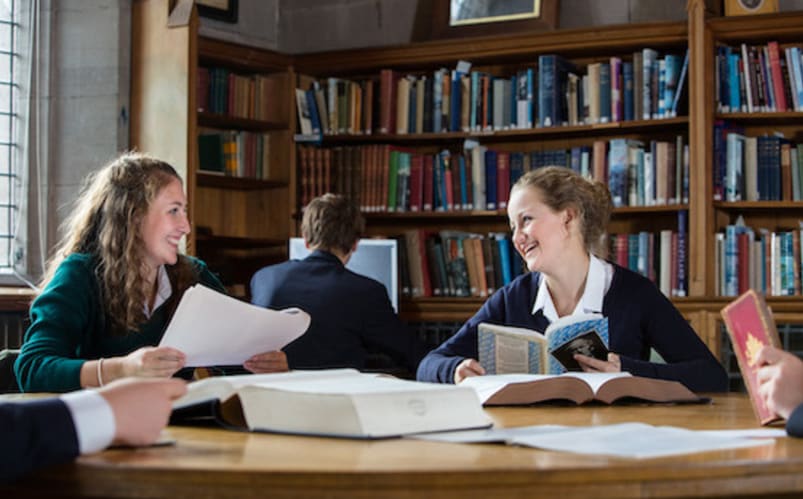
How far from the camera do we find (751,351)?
1652 mm

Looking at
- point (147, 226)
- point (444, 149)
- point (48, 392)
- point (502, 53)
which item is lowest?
point (48, 392)

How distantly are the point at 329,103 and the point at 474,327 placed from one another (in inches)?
119

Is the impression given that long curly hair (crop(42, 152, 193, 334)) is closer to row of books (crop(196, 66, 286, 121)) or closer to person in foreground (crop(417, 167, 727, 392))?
person in foreground (crop(417, 167, 727, 392))

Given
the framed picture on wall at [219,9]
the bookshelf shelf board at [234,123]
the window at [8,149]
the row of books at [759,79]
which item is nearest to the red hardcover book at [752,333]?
the row of books at [759,79]

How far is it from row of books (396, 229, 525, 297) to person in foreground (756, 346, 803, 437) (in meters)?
3.77

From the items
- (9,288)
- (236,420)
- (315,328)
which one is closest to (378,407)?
(236,420)

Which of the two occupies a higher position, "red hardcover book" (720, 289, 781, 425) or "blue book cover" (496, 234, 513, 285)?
"blue book cover" (496, 234, 513, 285)

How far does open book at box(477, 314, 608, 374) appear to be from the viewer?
2.48 meters

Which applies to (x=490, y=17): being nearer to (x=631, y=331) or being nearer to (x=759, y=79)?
(x=759, y=79)

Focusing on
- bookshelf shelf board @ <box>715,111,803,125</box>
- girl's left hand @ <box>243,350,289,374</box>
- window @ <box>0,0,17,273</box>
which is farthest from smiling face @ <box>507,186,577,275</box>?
window @ <box>0,0,17,273</box>

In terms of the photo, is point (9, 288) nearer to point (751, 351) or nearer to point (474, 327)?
point (474, 327)

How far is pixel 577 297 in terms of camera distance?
9.77ft

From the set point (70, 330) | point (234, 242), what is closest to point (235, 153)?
point (234, 242)

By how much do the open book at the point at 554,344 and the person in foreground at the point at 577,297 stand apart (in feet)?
0.12
